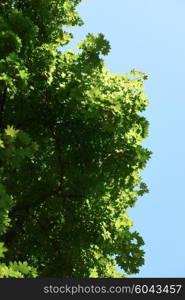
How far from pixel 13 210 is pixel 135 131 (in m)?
4.64

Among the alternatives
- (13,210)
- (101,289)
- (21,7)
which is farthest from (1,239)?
(21,7)

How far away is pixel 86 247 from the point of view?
515 inches

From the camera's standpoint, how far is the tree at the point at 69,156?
12.4 metres

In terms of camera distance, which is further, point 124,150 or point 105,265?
point 105,265

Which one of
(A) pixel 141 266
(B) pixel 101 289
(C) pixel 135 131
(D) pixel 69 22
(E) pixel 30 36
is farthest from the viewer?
(D) pixel 69 22

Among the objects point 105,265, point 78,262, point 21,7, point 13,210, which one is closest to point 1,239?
point 13,210

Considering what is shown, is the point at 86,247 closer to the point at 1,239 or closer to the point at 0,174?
the point at 1,239

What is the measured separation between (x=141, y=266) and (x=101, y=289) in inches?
189

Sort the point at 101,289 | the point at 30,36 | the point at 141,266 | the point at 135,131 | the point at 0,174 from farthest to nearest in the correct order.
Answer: the point at 135,131, the point at 141,266, the point at 30,36, the point at 0,174, the point at 101,289

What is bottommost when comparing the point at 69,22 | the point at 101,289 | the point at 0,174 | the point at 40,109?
the point at 101,289

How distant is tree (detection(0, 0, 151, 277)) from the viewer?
40.8 ft

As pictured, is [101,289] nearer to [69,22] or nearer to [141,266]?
[141,266]

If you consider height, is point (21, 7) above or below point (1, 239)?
above

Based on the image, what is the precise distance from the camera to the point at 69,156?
1298 centimetres
